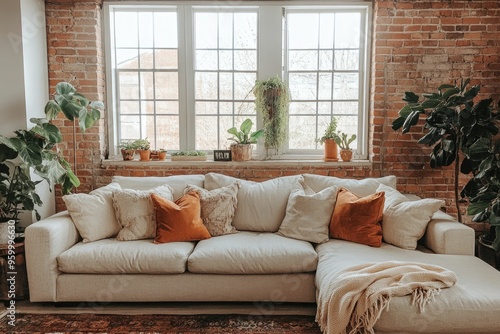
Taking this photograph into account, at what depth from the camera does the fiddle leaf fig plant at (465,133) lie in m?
3.44

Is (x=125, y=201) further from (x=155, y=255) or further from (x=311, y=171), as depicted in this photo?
(x=311, y=171)

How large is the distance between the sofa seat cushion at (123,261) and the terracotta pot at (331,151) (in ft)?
6.40

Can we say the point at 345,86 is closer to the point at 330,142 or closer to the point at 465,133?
the point at 330,142

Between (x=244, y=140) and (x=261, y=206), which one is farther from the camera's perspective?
(x=244, y=140)

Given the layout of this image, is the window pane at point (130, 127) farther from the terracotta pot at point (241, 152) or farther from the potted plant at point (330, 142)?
the potted plant at point (330, 142)

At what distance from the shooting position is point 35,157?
3490mm

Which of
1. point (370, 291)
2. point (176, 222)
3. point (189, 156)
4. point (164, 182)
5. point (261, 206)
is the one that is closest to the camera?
point (370, 291)

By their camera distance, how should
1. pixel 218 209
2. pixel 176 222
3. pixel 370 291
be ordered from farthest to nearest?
pixel 218 209, pixel 176 222, pixel 370 291

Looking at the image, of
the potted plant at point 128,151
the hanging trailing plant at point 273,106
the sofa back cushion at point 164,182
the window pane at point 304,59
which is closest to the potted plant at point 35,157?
the sofa back cushion at point 164,182

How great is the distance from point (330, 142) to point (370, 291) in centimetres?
219

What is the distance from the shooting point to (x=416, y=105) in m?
3.92

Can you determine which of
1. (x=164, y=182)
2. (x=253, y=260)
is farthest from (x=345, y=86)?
(x=253, y=260)

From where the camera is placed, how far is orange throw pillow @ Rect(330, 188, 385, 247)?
3373 millimetres

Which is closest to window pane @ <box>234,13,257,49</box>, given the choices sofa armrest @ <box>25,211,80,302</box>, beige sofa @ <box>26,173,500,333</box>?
beige sofa @ <box>26,173,500,333</box>
